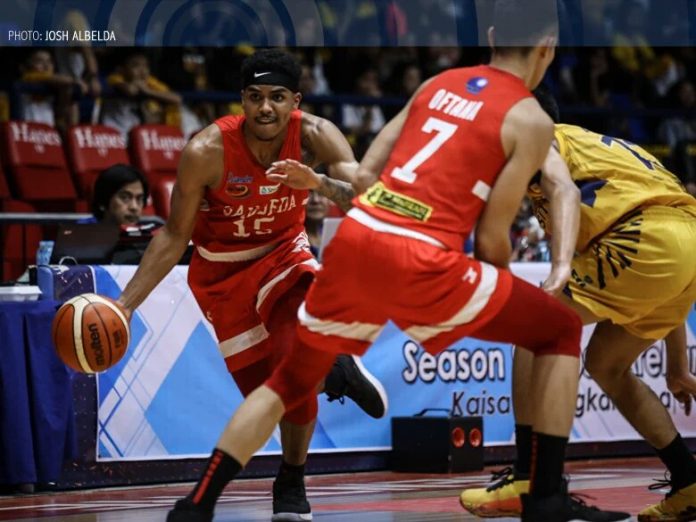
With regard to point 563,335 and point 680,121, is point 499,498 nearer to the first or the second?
point 563,335

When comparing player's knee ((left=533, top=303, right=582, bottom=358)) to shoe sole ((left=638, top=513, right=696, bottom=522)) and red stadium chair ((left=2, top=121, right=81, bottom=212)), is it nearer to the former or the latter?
shoe sole ((left=638, top=513, right=696, bottom=522))

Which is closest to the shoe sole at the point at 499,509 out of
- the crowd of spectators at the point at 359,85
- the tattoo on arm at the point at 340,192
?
the tattoo on arm at the point at 340,192

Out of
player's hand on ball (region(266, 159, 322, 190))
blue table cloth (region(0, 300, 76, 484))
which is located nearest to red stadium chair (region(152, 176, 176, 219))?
blue table cloth (region(0, 300, 76, 484))

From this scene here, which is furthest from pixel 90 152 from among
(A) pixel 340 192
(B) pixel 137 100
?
(A) pixel 340 192

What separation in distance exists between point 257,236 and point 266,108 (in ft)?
2.07

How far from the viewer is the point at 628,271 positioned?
591 centimetres

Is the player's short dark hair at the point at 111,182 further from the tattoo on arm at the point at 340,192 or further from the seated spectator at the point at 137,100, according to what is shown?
the tattoo on arm at the point at 340,192

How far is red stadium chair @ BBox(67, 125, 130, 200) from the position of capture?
12078 mm

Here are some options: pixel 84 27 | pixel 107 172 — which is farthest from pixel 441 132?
pixel 84 27

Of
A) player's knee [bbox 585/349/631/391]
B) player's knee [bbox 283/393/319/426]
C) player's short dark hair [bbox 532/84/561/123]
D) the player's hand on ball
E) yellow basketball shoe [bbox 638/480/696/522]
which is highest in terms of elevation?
player's short dark hair [bbox 532/84/561/123]

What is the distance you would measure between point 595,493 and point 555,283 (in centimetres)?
251

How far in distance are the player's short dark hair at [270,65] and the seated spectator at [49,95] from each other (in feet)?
21.2

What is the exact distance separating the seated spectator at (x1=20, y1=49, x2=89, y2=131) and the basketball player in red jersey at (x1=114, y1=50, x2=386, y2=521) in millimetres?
6278

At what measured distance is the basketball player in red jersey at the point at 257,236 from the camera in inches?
238
